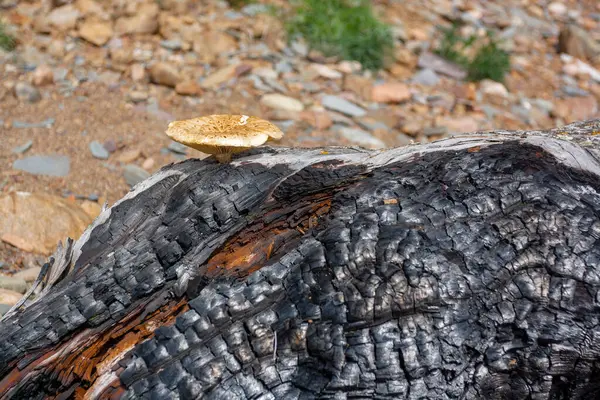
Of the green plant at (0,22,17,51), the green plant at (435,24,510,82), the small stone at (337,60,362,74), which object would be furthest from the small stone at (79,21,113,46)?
the green plant at (435,24,510,82)

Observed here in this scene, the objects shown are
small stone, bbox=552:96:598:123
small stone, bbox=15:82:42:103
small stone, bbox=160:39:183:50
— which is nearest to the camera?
small stone, bbox=15:82:42:103

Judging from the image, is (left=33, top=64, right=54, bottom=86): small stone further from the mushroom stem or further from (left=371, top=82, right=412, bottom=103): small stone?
the mushroom stem

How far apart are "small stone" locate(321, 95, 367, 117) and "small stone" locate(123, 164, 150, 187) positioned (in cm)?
204

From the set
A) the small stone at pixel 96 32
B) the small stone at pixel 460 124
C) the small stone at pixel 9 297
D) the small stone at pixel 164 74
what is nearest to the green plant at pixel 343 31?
the small stone at pixel 460 124

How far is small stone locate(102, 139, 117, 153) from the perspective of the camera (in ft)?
16.4

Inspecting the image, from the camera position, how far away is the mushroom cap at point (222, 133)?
2.25 meters

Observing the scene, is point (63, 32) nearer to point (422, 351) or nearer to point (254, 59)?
point (254, 59)

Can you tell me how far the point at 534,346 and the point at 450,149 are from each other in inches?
29.5

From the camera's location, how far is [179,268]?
208 centimetres

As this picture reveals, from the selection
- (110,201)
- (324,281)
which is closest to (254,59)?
(110,201)

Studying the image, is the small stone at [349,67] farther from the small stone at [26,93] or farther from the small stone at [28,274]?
the small stone at [28,274]

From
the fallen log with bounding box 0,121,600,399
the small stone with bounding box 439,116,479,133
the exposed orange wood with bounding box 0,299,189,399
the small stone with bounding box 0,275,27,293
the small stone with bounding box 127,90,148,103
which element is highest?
the fallen log with bounding box 0,121,600,399

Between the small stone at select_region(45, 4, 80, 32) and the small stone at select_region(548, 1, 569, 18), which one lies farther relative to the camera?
the small stone at select_region(548, 1, 569, 18)

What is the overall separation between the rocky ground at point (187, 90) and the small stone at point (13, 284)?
55 centimetres
